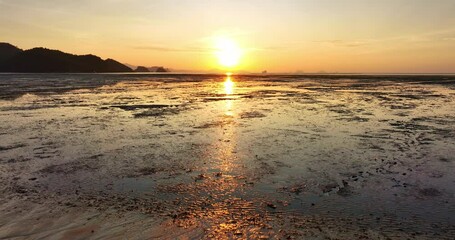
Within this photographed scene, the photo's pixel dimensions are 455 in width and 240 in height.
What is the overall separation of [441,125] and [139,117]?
20.2m

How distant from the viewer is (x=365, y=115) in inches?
1026

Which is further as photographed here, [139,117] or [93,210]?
[139,117]

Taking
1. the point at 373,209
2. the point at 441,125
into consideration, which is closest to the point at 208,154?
the point at 373,209

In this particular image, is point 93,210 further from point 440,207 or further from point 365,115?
point 365,115

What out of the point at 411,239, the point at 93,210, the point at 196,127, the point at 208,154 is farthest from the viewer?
the point at 196,127

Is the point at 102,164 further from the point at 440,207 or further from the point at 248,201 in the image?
the point at 440,207

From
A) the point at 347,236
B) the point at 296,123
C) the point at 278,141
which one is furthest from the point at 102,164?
the point at 296,123

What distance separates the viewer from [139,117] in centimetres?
2484

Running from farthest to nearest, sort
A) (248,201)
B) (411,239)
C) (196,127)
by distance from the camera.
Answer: (196,127) < (248,201) < (411,239)

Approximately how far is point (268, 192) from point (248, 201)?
990 millimetres

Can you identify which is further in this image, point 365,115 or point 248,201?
point 365,115

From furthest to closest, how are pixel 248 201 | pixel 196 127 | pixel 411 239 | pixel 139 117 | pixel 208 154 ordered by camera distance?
pixel 139 117
pixel 196 127
pixel 208 154
pixel 248 201
pixel 411 239

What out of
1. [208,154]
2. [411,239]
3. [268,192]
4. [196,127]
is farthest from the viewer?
[196,127]

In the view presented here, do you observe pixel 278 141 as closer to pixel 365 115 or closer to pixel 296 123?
pixel 296 123
